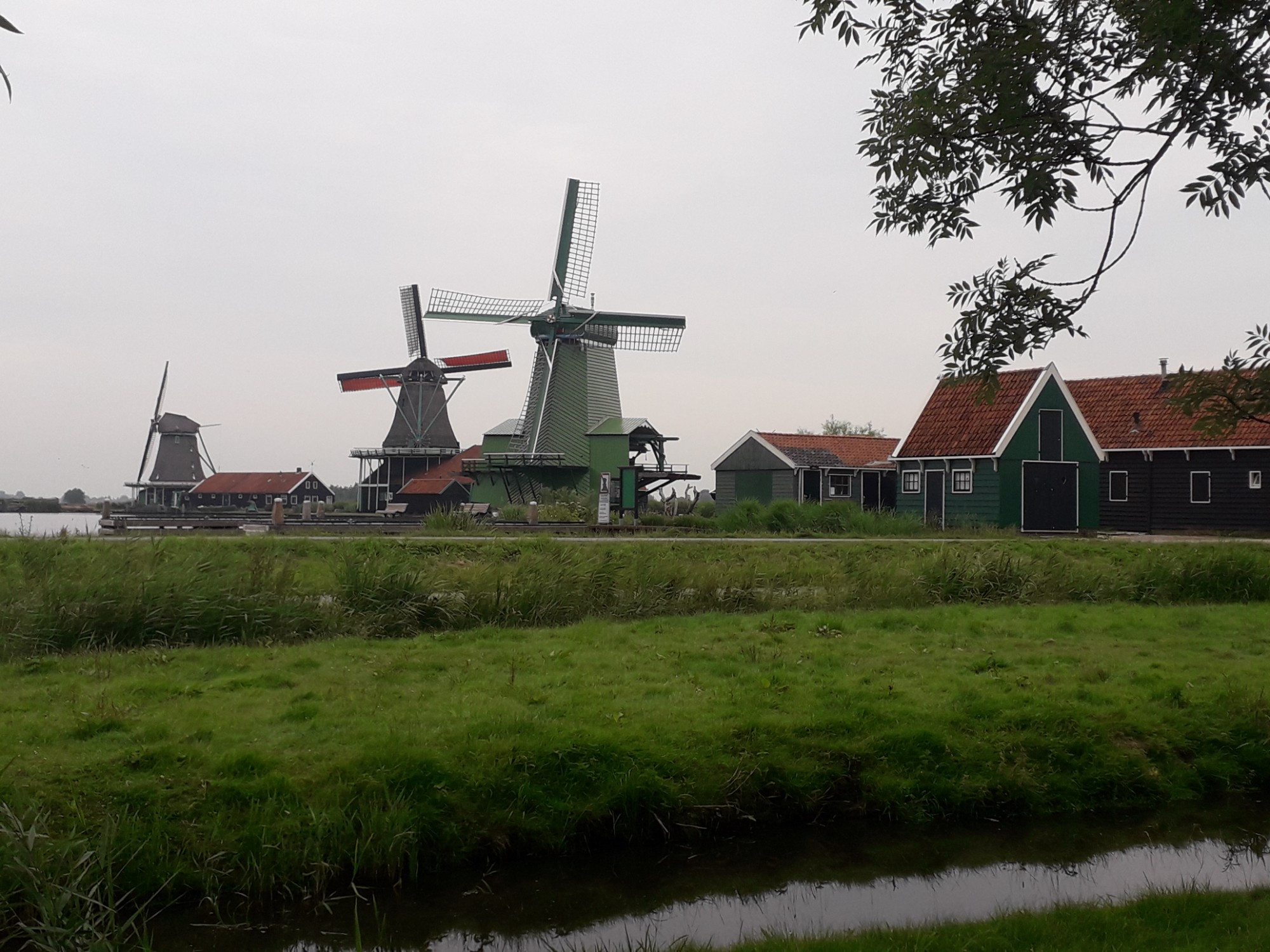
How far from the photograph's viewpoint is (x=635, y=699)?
7.66 m

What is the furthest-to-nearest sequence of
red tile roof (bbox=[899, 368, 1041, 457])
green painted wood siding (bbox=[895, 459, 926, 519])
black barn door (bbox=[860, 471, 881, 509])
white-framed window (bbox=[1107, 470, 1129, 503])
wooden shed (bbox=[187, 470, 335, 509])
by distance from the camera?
wooden shed (bbox=[187, 470, 335, 509]) < black barn door (bbox=[860, 471, 881, 509]) < white-framed window (bbox=[1107, 470, 1129, 503]) < green painted wood siding (bbox=[895, 459, 926, 519]) < red tile roof (bbox=[899, 368, 1041, 457])

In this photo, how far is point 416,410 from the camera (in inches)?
2124

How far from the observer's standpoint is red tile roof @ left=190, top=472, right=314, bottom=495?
65.4 m

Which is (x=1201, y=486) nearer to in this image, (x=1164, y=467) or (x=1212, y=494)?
(x=1212, y=494)

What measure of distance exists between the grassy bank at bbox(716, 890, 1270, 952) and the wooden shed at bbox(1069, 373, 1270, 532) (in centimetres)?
2486

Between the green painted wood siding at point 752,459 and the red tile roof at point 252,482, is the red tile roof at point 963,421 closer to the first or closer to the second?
the green painted wood siding at point 752,459

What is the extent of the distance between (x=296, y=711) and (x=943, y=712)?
4.63 m

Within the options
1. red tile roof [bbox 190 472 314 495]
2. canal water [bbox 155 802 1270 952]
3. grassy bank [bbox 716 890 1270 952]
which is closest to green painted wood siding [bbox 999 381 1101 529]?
canal water [bbox 155 802 1270 952]

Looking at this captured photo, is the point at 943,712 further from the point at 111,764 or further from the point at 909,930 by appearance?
the point at 111,764

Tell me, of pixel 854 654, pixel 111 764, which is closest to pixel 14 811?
pixel 111 764

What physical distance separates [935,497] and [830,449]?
7061 millimetres

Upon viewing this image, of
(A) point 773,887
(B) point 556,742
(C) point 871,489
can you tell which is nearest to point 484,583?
(B) point 556,742

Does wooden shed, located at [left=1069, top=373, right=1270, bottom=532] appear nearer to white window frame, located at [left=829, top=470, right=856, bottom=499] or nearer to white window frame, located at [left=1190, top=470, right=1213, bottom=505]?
white window frame, located at [left=1190, top=470, right=1213, bottom=505]

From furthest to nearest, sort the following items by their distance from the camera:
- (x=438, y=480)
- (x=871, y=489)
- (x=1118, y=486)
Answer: (x=438, y=480) < (x=871, y=489) < (x=1118, y=486)
